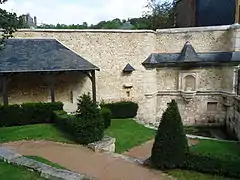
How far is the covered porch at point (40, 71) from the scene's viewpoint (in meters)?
15.4

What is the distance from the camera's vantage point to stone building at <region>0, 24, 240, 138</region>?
59.7ft

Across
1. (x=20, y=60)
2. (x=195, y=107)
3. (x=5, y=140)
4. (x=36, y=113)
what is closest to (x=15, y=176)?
(x=5, y=140)

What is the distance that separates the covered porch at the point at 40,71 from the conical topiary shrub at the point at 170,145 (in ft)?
26.3

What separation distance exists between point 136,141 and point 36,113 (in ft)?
18.5

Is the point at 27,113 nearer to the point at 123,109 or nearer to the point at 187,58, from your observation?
the point at 123,109

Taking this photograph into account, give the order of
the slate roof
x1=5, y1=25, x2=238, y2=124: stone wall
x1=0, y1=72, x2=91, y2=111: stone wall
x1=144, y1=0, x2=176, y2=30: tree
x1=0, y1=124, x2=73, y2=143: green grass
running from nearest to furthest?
x1=0, y1=124, x2=73, y2=143: green grass, x1=0, y1=72, x2=91, y2=111: stone wall, x1=5, y1=25, x2=238, y2=124: stone wall, the slate roof, x1=144, y1=0, x2=176, y2=30: tree

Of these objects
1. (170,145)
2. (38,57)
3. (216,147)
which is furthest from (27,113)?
(216,147)

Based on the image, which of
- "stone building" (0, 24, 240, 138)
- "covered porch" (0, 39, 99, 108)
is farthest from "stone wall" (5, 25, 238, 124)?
"covered porch" (0, 39, 99, 108)

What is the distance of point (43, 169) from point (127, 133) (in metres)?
7.78

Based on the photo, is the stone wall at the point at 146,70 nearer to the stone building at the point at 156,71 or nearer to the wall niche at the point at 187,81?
the stone building at the point at 156,71

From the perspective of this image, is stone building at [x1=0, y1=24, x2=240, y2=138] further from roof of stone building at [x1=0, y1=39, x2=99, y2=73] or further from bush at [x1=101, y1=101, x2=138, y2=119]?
bush at [x1=101, y1=101, x2=138, y2=119]

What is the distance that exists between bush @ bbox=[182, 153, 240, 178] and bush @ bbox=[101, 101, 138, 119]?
946 centimetres

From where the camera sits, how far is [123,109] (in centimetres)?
1855

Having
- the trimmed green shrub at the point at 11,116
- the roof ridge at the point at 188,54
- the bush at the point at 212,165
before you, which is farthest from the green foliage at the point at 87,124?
the roof ridge at the point at 188,54
